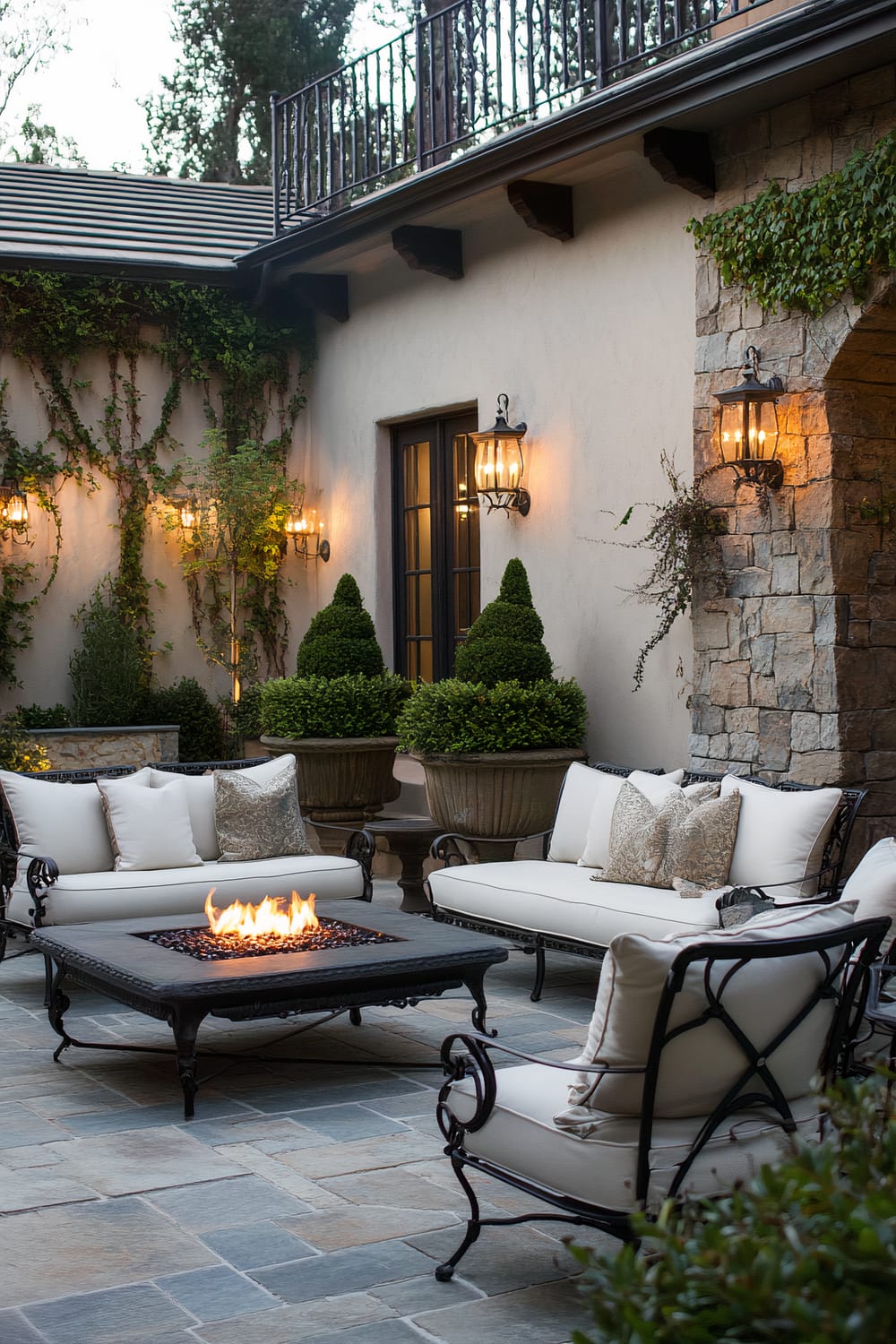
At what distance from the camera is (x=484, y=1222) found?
10.7ft

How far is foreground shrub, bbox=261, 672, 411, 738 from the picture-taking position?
30.2ft

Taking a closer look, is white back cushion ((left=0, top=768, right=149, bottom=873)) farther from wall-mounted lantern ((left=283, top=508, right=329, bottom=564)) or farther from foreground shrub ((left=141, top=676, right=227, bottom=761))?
wall-mounted lantern ((left=283, top=508, right=329, bottom=564))

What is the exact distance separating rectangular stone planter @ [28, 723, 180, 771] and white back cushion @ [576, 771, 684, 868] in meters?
4.55

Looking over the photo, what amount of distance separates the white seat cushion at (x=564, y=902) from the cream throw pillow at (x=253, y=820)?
0.76 metres

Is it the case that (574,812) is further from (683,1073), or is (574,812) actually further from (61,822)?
(683,1073)

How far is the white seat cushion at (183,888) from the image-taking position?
6.06m

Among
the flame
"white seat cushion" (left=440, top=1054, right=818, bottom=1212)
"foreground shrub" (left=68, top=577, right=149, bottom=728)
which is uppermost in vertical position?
"foreground shrub" (left=68, top=577, right=149, bottom=728)

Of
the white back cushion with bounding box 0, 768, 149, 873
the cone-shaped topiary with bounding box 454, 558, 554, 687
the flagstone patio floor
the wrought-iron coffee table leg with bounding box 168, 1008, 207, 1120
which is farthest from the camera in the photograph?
the cone-shaped topiary with bounding box 454, 558, 554, 687

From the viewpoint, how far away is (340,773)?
30.5 feet

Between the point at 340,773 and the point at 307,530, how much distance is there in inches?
95.7

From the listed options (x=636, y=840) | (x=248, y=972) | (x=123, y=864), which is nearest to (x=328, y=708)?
(x=123, y=864)

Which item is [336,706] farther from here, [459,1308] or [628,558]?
[459,1308]

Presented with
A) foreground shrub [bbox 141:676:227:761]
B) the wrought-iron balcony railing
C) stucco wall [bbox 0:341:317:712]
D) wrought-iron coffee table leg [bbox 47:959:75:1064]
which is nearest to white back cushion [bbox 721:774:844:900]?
wrought-iron coffee table leg [bbox 47:959:75:1064]

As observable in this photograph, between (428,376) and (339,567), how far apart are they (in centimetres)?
179
